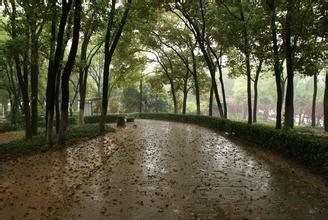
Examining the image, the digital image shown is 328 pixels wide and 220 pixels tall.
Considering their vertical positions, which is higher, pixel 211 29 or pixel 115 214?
pixel 211 29

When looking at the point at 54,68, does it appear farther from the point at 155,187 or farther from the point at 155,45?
the point at 155,45

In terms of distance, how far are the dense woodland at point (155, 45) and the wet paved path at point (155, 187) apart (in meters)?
3.53

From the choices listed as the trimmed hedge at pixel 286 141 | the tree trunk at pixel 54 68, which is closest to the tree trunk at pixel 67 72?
the tree trunk at pixel 54 68

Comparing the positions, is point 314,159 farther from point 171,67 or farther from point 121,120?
point 171,67

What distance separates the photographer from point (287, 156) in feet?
39.8

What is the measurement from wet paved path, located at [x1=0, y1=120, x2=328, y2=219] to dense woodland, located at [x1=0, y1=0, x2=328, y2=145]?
353cm

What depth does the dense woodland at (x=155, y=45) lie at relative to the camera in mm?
14570

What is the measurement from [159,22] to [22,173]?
2630 cm

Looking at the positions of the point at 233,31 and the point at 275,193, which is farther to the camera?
the point at 233,31

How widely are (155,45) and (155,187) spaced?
97.5 ft

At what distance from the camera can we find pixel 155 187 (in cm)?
855

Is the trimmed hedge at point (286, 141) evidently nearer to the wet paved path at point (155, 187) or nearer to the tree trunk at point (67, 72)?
the wet paved path at point (155, 187)

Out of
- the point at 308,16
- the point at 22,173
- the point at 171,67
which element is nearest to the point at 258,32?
the point at 308,16

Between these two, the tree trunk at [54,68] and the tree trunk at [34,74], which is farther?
the tree trunk at [34,74]
